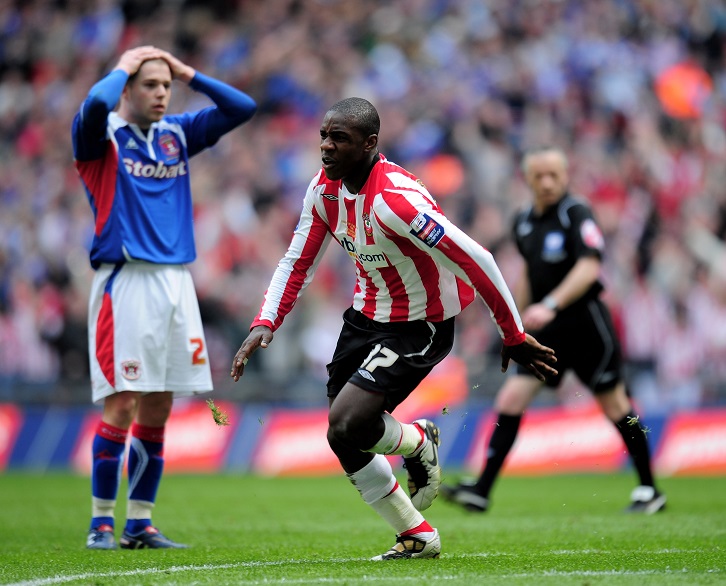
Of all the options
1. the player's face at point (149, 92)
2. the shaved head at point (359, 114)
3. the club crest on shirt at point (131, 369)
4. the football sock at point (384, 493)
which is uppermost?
the player's face at point (149, 92)

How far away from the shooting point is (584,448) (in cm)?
1405

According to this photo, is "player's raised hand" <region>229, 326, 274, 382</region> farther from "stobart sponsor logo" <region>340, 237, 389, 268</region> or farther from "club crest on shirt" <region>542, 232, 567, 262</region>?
"club crest on shirt" <region>542, 232, 567, 262</region>

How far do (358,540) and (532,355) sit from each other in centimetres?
225

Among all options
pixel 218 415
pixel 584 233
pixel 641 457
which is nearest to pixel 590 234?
pixel 584 233

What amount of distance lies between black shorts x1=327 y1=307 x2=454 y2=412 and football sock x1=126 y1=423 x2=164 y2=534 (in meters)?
1.61

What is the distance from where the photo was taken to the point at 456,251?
5.44m

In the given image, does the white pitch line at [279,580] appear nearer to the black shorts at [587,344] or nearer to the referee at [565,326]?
the referee at [565,326]

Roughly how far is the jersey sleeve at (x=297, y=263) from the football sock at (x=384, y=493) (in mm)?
919

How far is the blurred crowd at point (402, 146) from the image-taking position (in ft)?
51.3

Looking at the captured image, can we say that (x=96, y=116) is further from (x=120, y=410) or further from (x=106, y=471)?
(x=106, y=471)

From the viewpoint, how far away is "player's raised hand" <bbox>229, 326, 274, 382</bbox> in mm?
5805

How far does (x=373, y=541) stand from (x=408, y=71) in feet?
46.6

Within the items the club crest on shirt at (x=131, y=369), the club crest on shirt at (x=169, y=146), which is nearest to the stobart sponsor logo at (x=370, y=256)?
the club crest on shirt at (x=131, y=369)

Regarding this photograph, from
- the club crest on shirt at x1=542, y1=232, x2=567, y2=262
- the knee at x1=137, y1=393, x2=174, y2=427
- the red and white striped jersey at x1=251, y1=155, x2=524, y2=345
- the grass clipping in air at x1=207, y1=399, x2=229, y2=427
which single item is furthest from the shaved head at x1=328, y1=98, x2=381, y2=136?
the club crest on shirt at x1=542, y1=232, x2=567, y2=262
